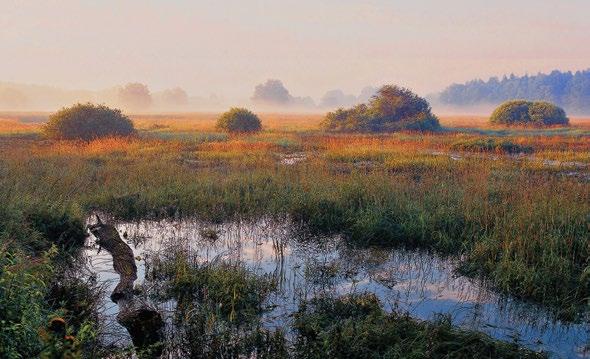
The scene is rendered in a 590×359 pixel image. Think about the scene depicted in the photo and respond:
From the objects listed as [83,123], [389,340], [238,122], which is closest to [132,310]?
[389,340]

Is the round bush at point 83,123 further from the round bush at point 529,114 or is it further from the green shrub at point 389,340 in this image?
the round bush at point 529,114

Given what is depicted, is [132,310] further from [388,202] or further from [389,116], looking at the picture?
[389,116]

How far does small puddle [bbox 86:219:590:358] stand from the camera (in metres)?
5.68

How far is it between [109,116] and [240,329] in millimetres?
24909

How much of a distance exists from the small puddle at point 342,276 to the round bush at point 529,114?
39.5 meters

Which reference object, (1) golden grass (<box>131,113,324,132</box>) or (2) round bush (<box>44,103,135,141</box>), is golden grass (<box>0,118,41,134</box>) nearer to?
(2) round bush (<box>44,103,135,141</box>)

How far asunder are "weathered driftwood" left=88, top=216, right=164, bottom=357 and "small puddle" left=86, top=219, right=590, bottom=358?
0.43 feet

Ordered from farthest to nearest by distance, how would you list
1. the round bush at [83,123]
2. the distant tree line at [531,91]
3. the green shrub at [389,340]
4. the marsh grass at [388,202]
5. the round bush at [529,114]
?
1. the distant tree line at [531,91]
2. the round bush at [529,114]
3. the round bush at [83,123]
4. the marsh grass at [388,202]
5. the green shrub at [389,340]

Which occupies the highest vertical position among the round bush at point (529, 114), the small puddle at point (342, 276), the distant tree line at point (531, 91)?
the distant tree line at point (531, 91)

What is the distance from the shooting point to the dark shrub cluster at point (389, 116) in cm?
3625

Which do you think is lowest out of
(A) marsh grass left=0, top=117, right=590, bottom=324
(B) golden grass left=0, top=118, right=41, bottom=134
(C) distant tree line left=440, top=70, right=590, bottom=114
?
(A) marsh grass left=0, top=117, right=590, bottom=324

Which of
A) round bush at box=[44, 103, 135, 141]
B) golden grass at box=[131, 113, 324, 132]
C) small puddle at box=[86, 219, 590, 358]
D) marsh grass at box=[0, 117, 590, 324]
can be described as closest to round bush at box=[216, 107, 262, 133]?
golden grass at box=[131, 113, 324, 132]

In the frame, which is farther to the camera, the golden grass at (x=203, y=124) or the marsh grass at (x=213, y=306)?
the golden grass at (x=203, y=124)

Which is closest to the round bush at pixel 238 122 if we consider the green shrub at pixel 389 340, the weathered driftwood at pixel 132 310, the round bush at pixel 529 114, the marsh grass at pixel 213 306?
the round bush at pixel 529 114
